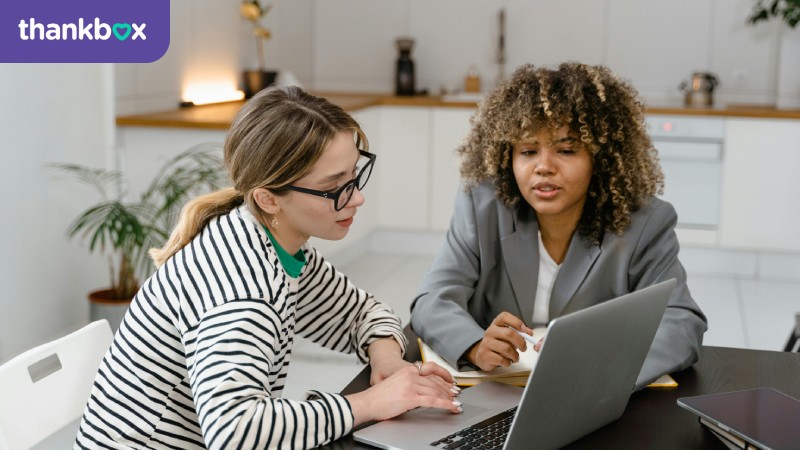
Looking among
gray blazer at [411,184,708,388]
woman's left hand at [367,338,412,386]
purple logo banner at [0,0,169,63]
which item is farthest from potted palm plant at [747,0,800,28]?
woman's left hand at [367,338,412,386]

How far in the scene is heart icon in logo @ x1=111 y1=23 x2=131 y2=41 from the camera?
3.58m

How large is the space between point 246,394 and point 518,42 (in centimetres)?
482

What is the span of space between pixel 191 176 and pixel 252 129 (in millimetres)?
2479

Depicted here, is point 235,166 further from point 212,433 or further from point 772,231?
point 772,231

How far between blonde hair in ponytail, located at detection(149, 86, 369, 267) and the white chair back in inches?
9.5

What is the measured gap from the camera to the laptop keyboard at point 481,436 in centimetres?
122

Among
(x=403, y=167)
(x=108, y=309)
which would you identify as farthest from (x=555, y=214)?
(x=403, y=167)

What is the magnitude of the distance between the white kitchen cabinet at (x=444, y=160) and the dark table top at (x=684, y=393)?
11.4 ft

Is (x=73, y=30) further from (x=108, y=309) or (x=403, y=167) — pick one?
(x=403, y=167)

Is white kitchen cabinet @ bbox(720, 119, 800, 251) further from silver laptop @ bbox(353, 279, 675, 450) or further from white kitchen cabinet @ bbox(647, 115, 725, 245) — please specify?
silver laptop @ bbox(353, 279, 675, 450)

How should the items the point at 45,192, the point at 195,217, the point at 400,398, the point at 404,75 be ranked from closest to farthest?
1. the point at 400,398
2. the point at 195,217
3. the point at 45,192
4. the point at 404,75

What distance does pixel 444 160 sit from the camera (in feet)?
17.2

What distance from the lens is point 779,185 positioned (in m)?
4.88

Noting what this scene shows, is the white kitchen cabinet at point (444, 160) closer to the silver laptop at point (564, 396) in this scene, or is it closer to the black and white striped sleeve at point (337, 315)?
the black and white striped sleeve at point (337, 315)
